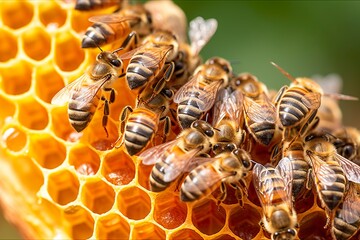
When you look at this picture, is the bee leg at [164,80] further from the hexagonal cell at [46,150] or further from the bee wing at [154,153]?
the hexagonal cell at [46,150]

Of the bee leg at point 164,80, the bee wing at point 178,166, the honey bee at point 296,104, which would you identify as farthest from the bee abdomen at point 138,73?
the honey bee at point 296,104

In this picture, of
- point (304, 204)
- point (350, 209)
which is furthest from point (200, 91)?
point (350, 209)

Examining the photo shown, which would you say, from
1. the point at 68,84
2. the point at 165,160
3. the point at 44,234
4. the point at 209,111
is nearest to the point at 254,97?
the point at 209,111

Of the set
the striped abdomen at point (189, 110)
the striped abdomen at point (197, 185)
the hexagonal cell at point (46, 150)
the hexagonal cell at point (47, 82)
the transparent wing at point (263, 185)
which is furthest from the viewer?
the hexagonal cell at point (47, 82)

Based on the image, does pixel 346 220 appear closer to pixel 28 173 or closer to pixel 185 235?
pixel 185 235

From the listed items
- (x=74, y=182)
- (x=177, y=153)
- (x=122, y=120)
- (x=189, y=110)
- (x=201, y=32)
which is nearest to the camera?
(x=177, y=153)
